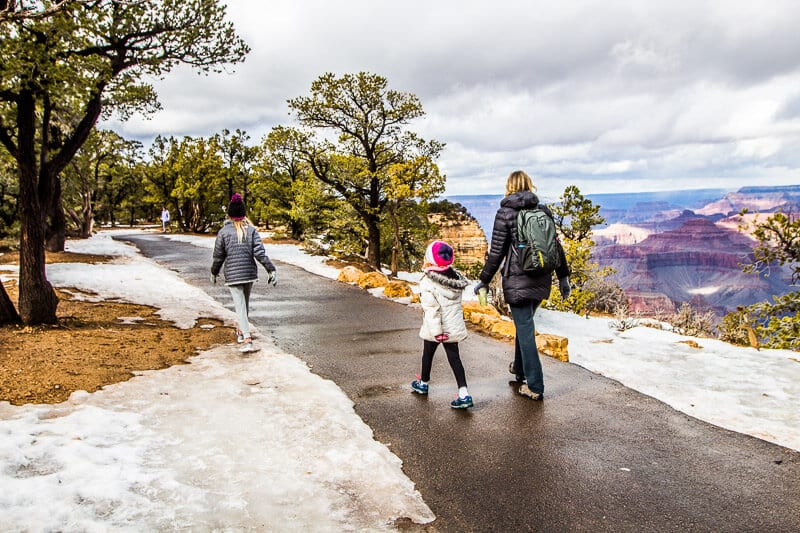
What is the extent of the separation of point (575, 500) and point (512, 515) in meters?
0.52

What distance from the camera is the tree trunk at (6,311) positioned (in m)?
7.37

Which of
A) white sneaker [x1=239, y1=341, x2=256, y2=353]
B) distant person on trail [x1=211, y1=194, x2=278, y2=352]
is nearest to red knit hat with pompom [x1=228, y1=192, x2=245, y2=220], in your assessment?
distant person on trail [x1=211, y1=194, x2=278, y2=352]

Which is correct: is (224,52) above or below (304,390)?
above

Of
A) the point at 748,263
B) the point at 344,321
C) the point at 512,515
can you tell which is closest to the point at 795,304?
the point at 748,263

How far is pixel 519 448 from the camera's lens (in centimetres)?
418

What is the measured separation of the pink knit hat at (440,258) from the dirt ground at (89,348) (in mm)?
3772

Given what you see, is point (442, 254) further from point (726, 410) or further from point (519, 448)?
point (726, 410)

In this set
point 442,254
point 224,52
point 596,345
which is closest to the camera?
point 442,254

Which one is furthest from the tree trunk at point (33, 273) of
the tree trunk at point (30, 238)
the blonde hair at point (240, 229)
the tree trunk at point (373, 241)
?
the tree trunk at point (373, 241)

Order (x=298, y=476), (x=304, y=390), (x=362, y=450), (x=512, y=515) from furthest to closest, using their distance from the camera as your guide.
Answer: (x=304, y=390) < (x=362, y=450) < (x=298, y=476) < (x=512, y=515)

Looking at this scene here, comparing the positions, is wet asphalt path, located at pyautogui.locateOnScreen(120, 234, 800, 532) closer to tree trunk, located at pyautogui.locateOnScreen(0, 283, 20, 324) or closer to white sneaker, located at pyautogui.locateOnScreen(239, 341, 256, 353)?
white sneaker, located at pyautogui.locateOnScreen(239, 341, 256, 353)

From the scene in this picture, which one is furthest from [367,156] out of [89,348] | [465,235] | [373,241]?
[465,235]

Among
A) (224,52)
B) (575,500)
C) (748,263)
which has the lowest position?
(575,500)

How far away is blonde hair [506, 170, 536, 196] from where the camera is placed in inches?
199
